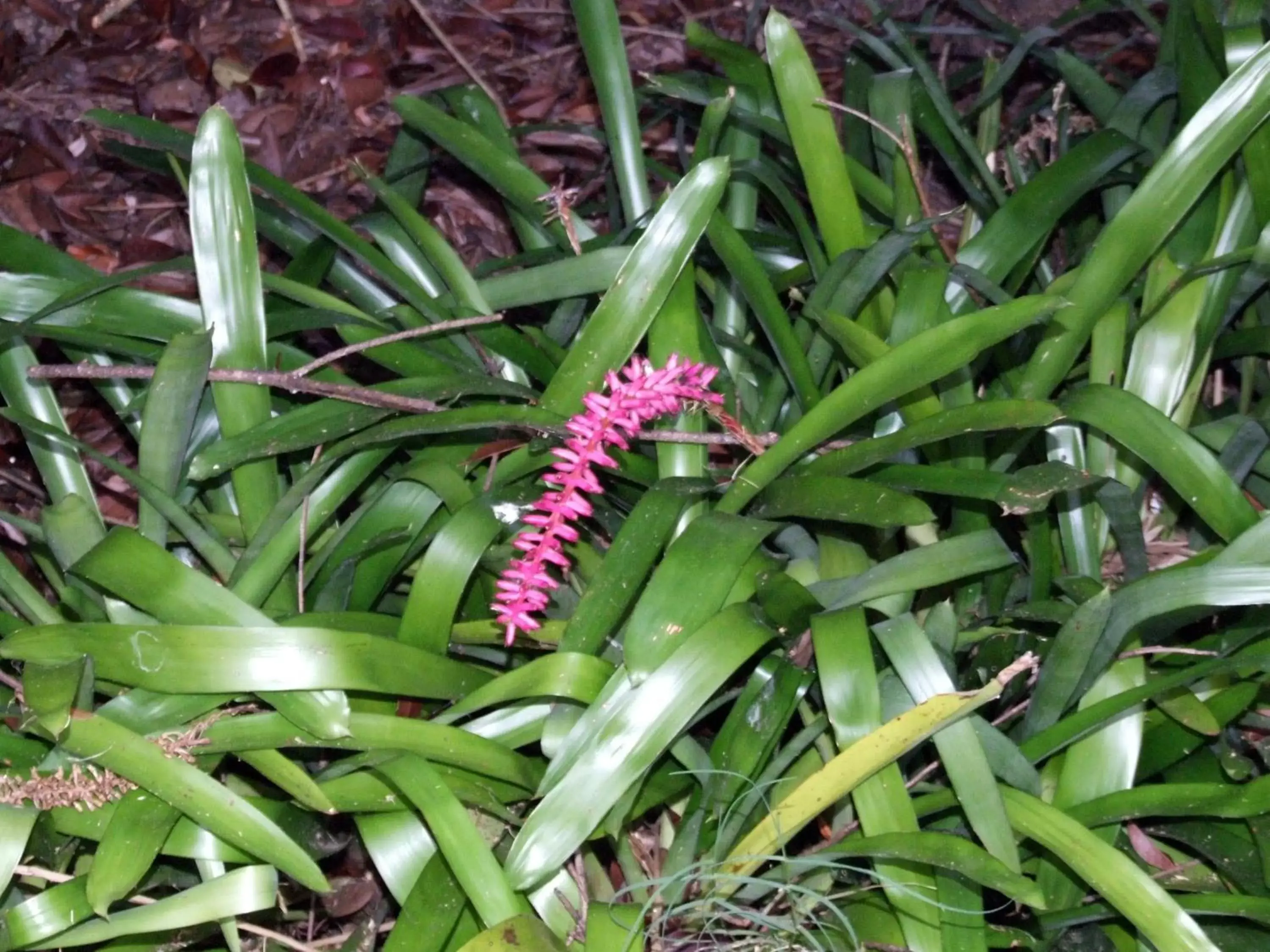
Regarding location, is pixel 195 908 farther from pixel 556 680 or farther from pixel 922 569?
pixel 922 569

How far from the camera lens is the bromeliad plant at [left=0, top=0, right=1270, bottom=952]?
126cm

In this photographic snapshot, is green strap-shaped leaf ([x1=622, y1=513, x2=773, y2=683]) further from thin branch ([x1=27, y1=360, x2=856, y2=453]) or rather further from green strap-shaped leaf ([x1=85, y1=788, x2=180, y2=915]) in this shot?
green strap-shaped leaf ([x1=85, y1=788, x2=180, y2=915])

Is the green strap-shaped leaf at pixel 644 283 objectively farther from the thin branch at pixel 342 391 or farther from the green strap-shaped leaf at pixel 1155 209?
the green strap-shaped leaf at pixel 1155 209

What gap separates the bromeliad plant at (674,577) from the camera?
126 cm

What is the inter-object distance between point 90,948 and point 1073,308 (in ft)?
4.81

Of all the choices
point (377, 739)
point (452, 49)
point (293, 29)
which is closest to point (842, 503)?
point (377, 739)

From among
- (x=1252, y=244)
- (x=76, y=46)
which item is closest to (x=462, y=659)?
(x=1252, y=244)

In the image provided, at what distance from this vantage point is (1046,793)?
137cm

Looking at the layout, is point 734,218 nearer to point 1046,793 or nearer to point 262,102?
point 1046,793

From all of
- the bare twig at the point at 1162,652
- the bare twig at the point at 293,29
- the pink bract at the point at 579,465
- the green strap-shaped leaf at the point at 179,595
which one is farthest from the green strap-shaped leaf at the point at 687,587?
the bare twig at the point at 293,29

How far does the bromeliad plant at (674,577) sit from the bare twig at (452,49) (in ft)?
2.00

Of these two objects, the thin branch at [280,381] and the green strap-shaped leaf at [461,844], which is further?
the thin branch at [280,381]

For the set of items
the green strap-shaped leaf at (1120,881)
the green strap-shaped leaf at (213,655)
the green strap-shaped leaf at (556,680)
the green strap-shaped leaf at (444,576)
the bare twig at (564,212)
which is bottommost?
the green strap-shaped leaf at (1120,881)

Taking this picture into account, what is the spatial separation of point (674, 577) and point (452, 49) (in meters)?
1.51
